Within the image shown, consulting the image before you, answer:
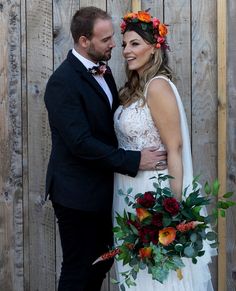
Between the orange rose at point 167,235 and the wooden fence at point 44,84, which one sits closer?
the orange rose at point 167,235

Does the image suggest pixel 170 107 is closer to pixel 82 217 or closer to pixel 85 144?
pixel 85 144

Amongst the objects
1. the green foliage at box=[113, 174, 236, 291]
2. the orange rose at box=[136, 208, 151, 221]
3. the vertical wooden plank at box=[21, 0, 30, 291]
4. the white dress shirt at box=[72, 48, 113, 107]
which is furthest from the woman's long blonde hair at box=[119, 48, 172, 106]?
the vertical wooden plank at box=[21, 0, 30, 291]

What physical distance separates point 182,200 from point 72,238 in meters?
0.64

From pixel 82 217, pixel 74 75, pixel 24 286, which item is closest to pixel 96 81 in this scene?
pixel 74 75

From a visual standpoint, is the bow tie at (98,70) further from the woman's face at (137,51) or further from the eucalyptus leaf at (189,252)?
the eucalyptus leaf at (189,252)

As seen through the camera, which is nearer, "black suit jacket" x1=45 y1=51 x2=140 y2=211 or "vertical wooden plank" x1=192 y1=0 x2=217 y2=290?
"black suit jacket" x1=45 y1=51 x2=140 y2=211

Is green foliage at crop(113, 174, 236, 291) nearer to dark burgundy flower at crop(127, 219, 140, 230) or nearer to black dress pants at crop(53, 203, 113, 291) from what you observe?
dark burgundy flower at crop(127, 219, 140, 230)

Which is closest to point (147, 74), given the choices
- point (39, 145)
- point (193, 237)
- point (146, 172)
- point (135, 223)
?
point (146, 172)

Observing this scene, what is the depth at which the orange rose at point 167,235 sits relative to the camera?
13.0 ft

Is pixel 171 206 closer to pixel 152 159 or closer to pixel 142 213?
pixel 142 213

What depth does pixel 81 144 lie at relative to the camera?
405cm

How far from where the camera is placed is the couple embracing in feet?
13.4

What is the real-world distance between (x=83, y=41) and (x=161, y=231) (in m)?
1.11

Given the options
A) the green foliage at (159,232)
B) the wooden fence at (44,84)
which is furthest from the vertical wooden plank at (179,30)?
the green foliage at (159,232)
